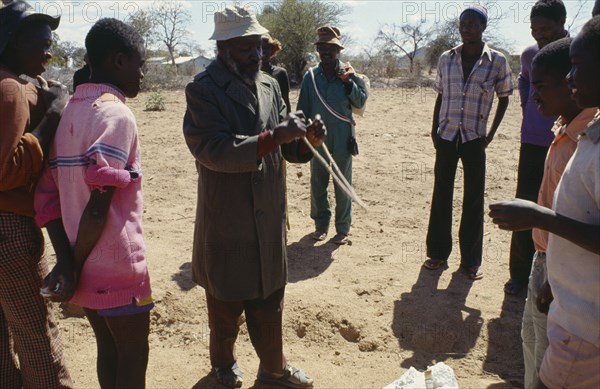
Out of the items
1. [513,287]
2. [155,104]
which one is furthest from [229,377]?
[155,104]

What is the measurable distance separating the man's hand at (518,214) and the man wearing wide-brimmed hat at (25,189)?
68.2 inches

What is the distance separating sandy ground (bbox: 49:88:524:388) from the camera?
139 inches

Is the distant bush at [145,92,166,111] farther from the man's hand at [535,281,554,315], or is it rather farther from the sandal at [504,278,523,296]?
the man's hand at [535,281,554,315]

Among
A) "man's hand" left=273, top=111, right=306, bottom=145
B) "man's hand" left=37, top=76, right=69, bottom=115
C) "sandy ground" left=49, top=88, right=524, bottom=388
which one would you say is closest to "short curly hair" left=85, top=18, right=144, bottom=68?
"man's hand" left=37, top=76, right=69, bottom=115

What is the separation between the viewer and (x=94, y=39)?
222 centimetres

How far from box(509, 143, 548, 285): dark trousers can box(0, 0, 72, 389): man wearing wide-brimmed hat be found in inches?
120

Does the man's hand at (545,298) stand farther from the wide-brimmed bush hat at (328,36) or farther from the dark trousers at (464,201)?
the wide-brimmed bush hat at (328,36)

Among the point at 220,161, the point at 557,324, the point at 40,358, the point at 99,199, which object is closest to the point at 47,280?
the point at 99,199

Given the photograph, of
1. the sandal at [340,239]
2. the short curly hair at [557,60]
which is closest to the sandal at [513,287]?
the sandal at [340,239]

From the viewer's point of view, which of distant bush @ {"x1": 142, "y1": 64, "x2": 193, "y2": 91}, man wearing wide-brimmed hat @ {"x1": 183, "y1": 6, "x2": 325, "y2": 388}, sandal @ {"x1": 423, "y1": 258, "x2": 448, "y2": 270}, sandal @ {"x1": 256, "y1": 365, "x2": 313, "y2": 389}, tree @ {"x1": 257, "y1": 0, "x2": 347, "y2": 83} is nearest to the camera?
man wearing wide-brimmed hat @ {"x1": 183, "y1": 6, "x2": 325, "y2": 388}

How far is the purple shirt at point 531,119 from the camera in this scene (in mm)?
3967

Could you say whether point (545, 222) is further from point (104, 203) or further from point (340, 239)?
point (340, 239)

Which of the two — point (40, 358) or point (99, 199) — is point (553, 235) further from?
point (40, 358)

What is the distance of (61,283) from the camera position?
217 centimetres
